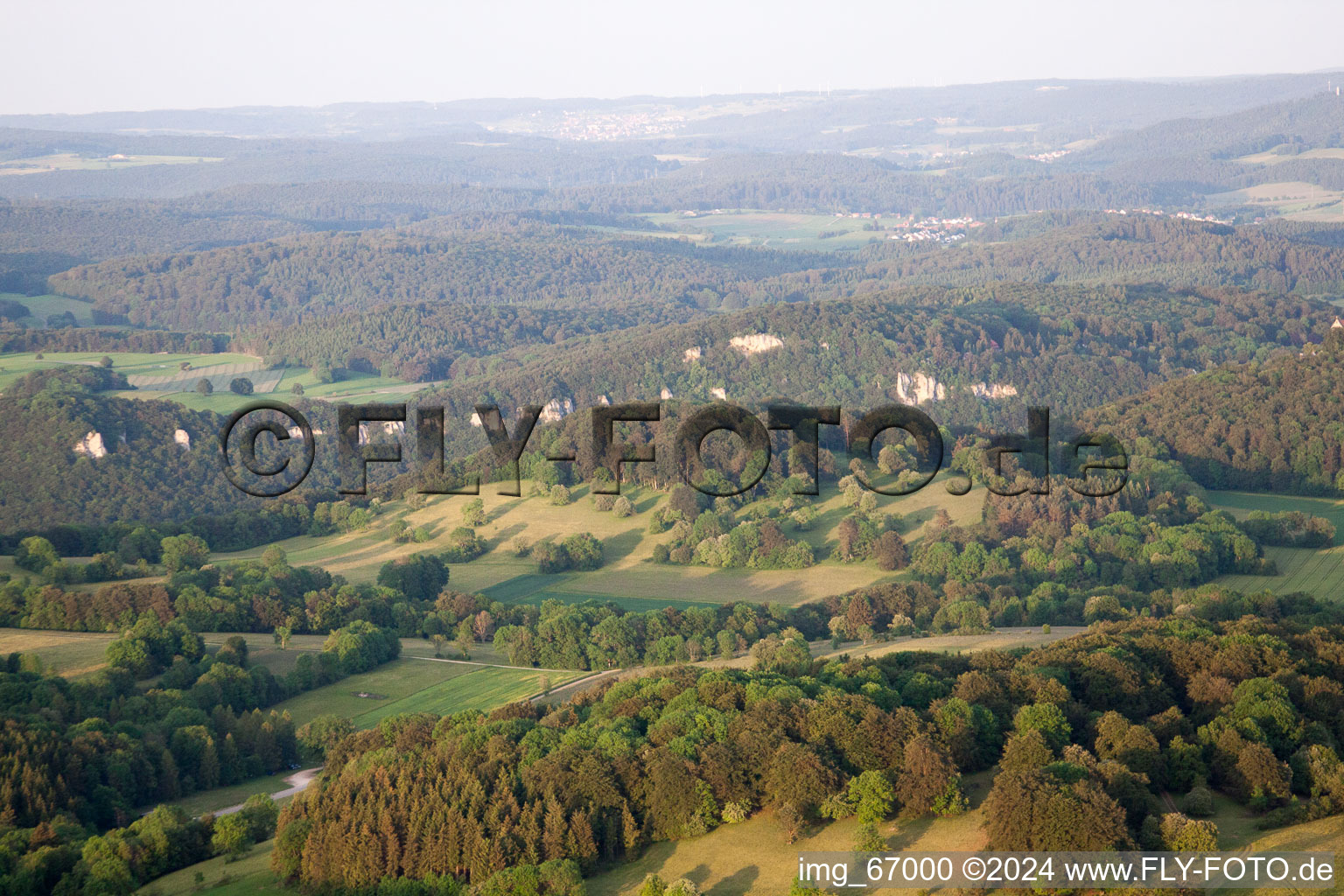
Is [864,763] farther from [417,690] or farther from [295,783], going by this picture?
[417,690]

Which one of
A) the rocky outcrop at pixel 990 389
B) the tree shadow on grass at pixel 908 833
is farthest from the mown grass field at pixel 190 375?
the tree shadow on grass at pixel 908 833

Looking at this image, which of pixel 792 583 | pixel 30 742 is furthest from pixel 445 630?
pixel 30 742

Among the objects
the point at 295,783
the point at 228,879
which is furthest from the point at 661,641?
the point at 228,879

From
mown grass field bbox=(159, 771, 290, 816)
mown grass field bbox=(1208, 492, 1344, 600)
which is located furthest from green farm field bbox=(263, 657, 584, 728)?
mown grass field bbox=(1208, 492, 1344, 600)

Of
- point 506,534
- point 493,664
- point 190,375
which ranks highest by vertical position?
point 190,375

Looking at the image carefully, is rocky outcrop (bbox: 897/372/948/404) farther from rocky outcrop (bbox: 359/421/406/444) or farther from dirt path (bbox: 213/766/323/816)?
dirt path (bbox: 213/766/323/816)

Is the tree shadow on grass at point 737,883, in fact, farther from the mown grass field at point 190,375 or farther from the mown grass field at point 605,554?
the mown grass field at point 190,375

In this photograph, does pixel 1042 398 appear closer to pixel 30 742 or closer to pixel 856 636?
pixel 856 636
